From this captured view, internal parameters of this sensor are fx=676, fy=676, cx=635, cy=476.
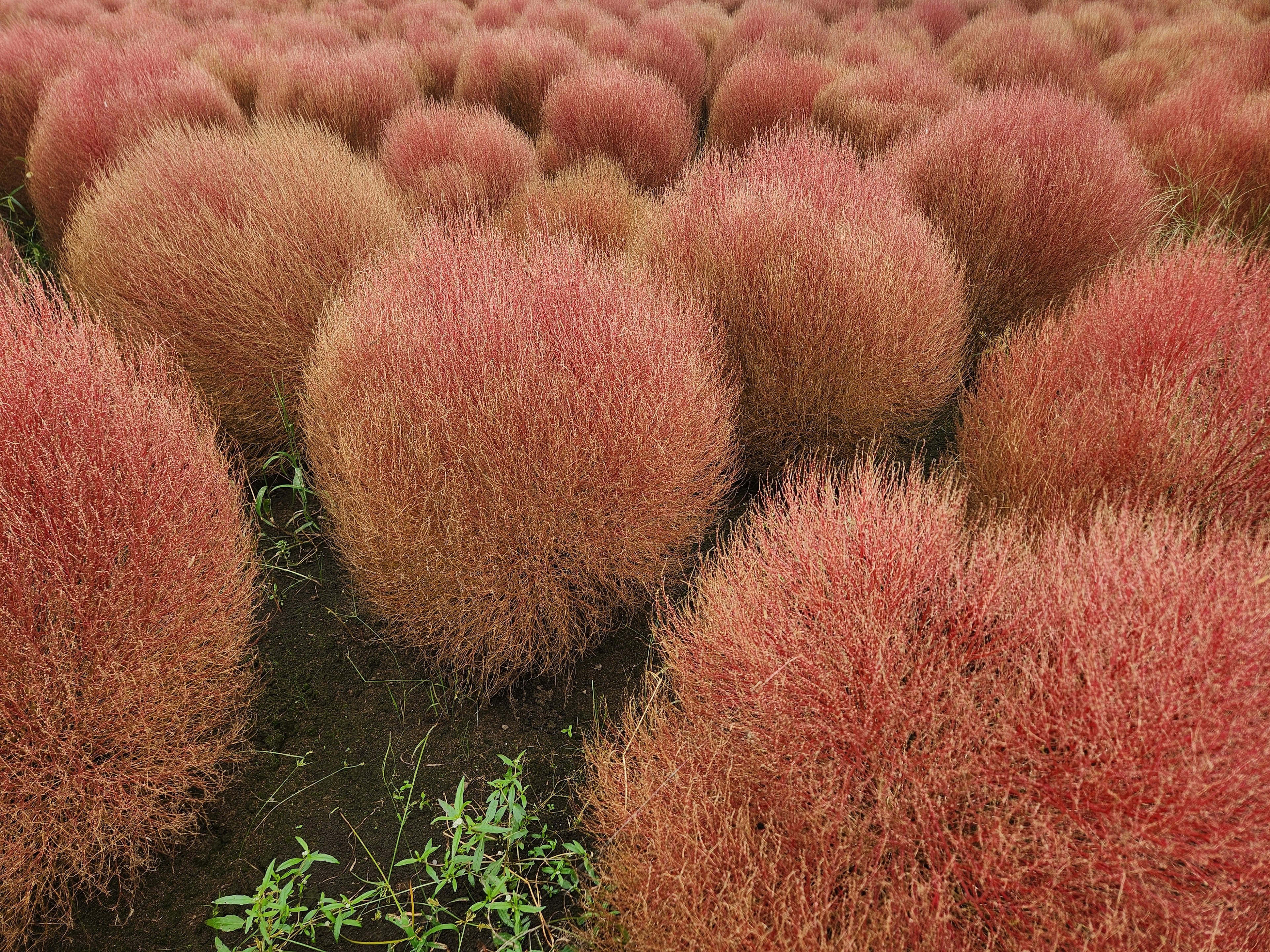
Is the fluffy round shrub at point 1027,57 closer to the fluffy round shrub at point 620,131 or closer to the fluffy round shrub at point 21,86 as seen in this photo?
the fluffy round shrub at point 620,131

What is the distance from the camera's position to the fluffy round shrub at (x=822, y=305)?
7.38 feet

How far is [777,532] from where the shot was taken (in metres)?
1.56

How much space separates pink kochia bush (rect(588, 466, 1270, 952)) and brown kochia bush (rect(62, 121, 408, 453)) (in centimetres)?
193

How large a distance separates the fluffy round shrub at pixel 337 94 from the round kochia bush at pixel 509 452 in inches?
126

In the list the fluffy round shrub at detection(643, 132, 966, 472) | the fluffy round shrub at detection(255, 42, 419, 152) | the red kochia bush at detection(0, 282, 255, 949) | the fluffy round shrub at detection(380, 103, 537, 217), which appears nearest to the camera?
Result: the red kochia bush at detection(0, 282, 255, 949)

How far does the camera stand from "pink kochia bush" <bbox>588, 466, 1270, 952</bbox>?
97 cm

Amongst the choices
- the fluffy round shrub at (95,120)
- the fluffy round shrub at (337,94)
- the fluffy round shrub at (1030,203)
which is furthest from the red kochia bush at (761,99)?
the fluffy round shrub at (95,120)

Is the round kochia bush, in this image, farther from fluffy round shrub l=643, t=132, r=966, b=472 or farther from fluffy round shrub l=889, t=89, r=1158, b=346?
fluffy round shrub l=889, t=89, r=1158, b=346

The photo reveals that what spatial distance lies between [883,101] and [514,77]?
8.99 feet

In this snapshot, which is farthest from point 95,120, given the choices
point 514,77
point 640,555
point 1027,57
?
point 1027,57

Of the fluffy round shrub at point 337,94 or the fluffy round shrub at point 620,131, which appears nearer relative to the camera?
the fluffy round shrub at point 620,131

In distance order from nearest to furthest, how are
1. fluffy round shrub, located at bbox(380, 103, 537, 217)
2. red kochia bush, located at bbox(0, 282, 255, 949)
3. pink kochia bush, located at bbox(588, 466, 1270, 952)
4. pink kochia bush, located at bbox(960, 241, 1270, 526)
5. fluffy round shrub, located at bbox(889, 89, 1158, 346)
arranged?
pink kochia bush, located at bbox(588, 466, 1270, 952), red kochia bush, located at bbox(0, 282, 255, 949), pink kochia bush, located at bbox(960, 241, 1270, 526), fluffy round shrub, located at bbox(889, 89, 1158, 346), fluffy round shrub, located at bbox(380, 103, 537, 217)

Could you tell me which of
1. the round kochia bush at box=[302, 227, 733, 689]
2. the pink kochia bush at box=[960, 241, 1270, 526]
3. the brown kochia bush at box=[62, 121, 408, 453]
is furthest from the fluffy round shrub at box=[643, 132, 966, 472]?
the brown kochia bush at box=[62, 121, 408, 453]

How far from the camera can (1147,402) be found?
1.67 m
